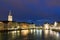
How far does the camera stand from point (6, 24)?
11875cm

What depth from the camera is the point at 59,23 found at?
165750mm

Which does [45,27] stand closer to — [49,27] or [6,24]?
[49,27]

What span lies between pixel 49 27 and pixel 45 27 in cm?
732

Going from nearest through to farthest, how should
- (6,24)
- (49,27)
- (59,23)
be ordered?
(6,24), (59,23), (49,27)

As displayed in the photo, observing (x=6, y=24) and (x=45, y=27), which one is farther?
(x=45, y=27)

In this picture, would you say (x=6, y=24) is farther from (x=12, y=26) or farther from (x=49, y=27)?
(x=49, y=27)

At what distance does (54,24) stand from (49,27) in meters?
6.41

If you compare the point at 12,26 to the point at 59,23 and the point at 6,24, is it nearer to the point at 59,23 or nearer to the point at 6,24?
the point at 6,24

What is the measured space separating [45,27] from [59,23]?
832 inches

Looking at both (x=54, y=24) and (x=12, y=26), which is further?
(x=54, y=24)

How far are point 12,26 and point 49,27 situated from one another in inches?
2514

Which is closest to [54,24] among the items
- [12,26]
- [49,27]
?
[49,27]

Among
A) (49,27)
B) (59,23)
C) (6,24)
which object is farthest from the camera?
(49,27)

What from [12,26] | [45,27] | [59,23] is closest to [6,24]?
[12,26]
